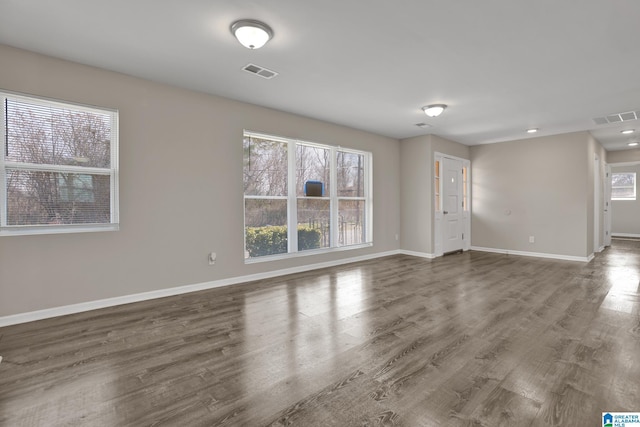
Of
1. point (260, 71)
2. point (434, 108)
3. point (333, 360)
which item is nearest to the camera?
point (333, 360)

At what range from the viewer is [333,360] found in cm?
222

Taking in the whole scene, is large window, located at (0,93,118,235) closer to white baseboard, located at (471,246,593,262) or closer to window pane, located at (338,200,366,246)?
window pane, located at (338,200,366,246)

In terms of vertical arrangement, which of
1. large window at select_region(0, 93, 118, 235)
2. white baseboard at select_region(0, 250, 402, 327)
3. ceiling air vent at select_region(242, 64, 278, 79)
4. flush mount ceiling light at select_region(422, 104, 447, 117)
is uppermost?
ceiling air vent at select_region(242, 64, 278, 79)

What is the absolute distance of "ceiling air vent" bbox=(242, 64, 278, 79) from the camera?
3.23 meters

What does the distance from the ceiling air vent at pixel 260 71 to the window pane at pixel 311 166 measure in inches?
66.9

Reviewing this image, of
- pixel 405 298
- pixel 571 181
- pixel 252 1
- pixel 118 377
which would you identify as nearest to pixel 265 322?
pixel 118 377

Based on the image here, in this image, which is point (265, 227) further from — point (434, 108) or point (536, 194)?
point (536, 194)

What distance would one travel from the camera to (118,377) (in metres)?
2.02

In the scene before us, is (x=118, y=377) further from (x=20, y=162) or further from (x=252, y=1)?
(x=252, y=1)

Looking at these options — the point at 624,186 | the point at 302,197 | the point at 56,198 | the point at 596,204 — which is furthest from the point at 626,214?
the point at 56,198

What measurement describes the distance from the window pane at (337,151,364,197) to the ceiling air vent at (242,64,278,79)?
2.54 meters

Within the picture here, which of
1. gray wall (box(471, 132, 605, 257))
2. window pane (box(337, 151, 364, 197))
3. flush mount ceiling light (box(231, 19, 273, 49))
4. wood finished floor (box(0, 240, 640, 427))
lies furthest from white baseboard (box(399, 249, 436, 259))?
flush mount ceiling light (box(231, 19, 273, 49))

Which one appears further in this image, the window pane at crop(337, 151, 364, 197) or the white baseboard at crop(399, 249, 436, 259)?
the white baseboard at crop(399, 249, 436, 259)

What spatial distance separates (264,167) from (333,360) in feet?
10.5
